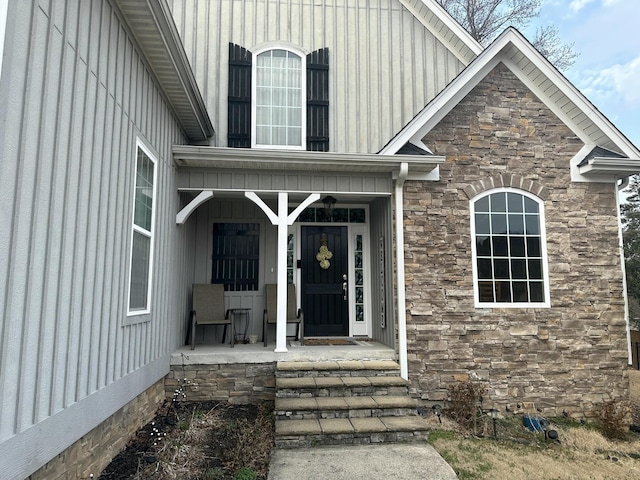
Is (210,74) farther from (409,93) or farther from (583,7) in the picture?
(583,7)

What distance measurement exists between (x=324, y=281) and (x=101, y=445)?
4.20 metres

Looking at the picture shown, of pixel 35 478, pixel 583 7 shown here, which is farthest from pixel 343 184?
pixel 583 7

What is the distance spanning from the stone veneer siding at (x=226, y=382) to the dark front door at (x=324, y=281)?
5.36ft

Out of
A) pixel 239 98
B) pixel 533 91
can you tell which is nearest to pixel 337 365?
pixel 239 98

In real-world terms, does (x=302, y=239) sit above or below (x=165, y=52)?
below

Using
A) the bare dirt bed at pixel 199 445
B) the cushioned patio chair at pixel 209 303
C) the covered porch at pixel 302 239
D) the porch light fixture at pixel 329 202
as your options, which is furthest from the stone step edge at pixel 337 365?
the porch light fixture at pixel 329 202

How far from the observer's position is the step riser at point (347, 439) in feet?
13.6

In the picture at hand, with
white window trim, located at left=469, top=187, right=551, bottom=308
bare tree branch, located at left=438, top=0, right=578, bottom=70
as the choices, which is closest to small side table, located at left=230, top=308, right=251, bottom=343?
white window trim, located at left=469, top=187, right=551, bottom=308

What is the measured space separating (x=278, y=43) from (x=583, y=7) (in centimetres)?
1535

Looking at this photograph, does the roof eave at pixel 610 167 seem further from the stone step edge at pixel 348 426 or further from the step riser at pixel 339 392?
the stone step edge at pixel 348 426

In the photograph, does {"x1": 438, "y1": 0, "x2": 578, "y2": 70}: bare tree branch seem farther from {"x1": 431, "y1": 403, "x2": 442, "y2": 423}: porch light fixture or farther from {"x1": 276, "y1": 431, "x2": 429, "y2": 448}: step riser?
{"x1": 276, "y1": 431, "x2": 429, "y2": 448}: step riser

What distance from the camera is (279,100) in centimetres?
711

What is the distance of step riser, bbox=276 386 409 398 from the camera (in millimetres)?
4906

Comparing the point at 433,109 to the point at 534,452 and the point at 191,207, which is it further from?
the point at 534,452
